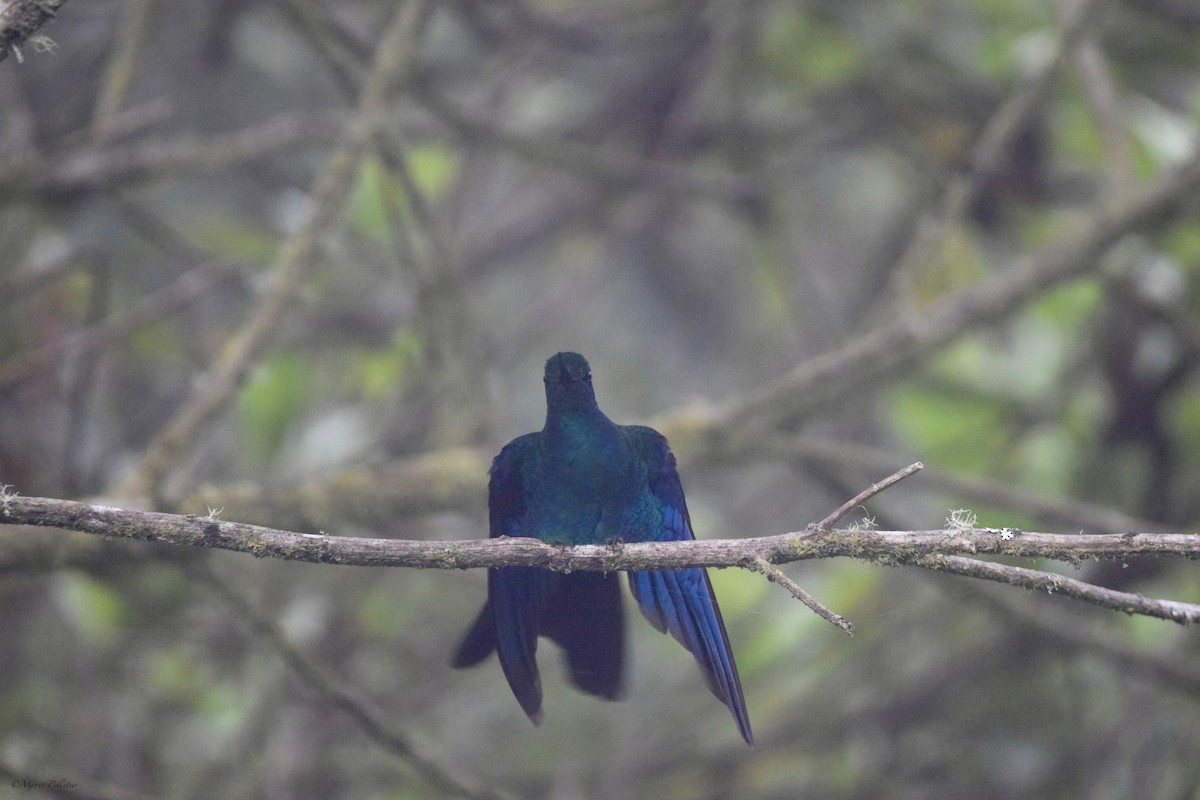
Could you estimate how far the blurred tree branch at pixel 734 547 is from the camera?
151 cm

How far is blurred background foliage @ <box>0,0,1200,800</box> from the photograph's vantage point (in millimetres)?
4207

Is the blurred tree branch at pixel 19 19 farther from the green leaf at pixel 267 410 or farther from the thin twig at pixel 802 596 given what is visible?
the green leaf at pixel 267 410

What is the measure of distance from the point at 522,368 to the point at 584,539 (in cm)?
477

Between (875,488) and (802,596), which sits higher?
(875,488)

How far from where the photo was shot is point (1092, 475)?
5.13 m

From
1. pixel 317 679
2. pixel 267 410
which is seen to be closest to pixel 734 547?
pixel 317 679

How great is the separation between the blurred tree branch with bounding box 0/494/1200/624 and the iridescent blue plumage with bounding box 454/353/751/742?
0.98 feet

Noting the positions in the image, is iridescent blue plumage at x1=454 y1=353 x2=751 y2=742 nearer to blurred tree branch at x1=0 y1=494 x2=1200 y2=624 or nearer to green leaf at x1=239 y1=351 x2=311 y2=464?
blurred tree branch at x1=0 y1=494 x2=1200 y2=624

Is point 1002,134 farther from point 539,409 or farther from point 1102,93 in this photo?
point 539,409

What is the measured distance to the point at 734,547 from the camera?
168cm

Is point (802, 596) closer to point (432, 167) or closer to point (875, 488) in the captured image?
point (875, 488)

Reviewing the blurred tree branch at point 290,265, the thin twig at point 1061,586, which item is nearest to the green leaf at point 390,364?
the blurred tree branch at point 290,265

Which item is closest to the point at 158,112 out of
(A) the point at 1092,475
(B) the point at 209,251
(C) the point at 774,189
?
(B) the point at 209,251

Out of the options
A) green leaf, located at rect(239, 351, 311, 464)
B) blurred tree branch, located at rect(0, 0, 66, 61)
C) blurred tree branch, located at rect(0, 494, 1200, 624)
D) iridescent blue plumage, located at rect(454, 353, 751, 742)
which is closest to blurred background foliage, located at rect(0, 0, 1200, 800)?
green leaf, located at rect(239, 351, 311, 464)
